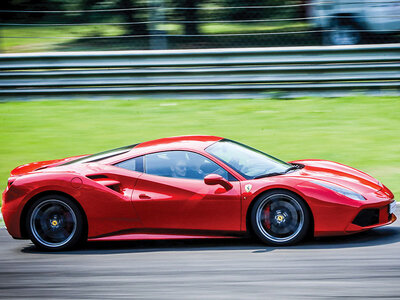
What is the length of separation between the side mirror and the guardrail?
17.5 feet

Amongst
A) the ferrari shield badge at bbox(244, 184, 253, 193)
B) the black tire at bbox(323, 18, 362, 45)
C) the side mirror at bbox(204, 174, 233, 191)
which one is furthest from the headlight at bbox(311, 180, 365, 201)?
the black tire at bbox(323, 18, 362, 45)

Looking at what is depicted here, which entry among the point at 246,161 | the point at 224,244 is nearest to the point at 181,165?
the point at 246,161

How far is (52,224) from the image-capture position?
6.36 metres

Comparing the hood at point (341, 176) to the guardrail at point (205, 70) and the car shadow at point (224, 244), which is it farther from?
the guardrail at point (205, 70)

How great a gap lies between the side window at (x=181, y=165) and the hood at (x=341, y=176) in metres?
0.87

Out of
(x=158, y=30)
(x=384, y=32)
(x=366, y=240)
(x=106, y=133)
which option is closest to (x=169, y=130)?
(x=106, y=133)

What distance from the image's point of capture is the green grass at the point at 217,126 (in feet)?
32.0

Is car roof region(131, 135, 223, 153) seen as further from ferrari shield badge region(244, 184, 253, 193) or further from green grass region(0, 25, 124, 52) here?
green grass region(0, 25, 124, 52)

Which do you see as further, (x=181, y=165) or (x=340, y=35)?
(x=340, y=35)

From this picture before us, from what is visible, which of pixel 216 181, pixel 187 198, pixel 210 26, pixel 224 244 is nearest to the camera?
pixel 216 181

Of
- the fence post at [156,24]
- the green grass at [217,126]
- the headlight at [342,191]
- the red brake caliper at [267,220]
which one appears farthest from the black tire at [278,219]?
the fence post at [156,24]

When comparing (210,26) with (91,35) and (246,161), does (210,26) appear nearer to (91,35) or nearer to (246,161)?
(91,35)

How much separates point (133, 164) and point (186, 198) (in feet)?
2.34

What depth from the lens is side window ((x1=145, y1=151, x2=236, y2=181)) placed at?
6.21 m
